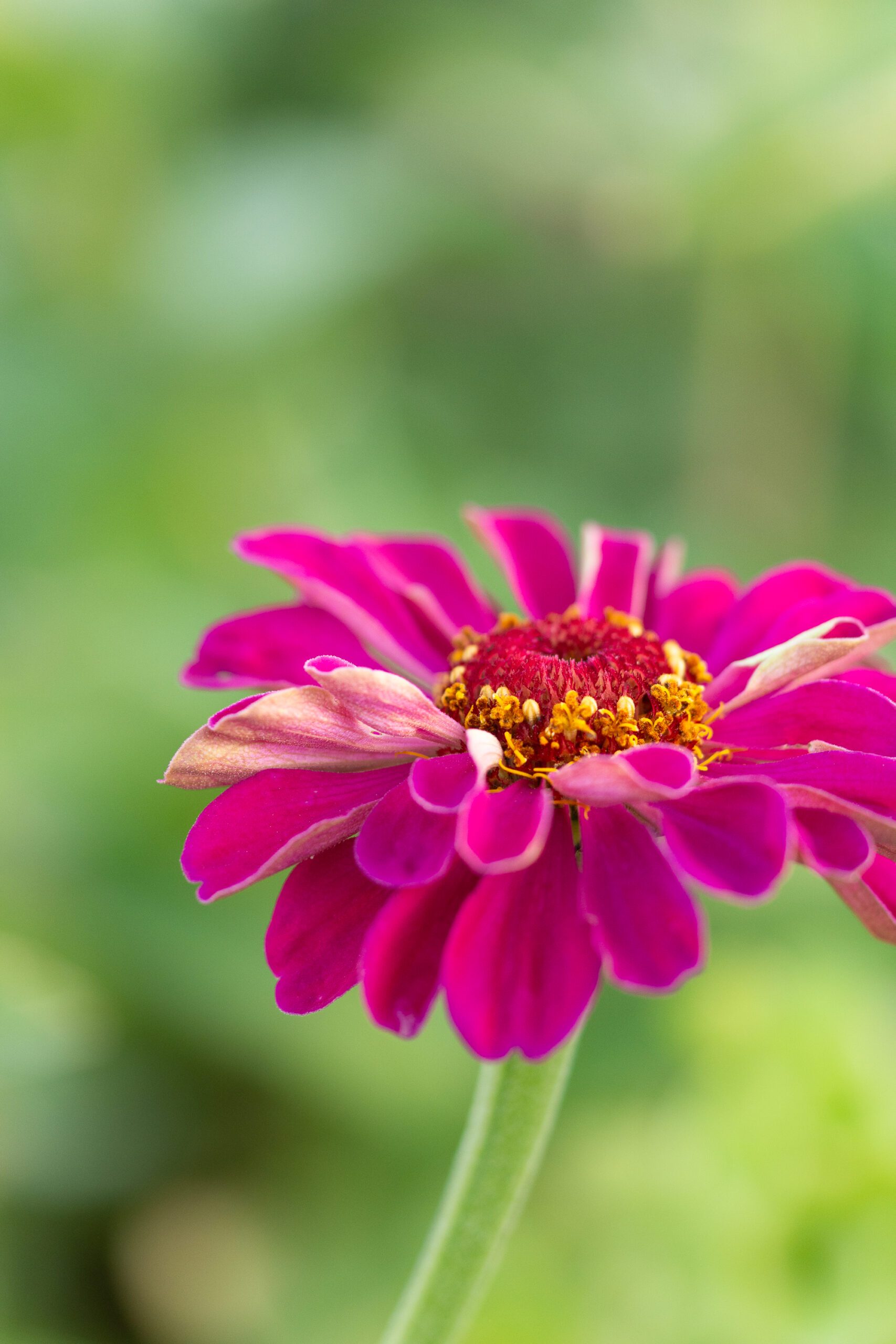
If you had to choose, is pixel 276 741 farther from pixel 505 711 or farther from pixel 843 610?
pixel 843 610

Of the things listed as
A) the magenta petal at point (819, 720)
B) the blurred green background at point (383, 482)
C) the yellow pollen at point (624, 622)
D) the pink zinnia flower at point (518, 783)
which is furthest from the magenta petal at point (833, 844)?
the blurred green background at point (383, 482)

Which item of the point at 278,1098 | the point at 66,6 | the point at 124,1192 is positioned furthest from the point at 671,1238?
the point at 66,6

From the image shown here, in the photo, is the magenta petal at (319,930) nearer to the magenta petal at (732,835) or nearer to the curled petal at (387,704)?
the curled petal at (387,704)

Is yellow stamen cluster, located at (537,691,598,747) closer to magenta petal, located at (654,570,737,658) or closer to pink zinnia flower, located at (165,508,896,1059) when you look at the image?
pink zinnia flower, located at (165,508,896,1059)

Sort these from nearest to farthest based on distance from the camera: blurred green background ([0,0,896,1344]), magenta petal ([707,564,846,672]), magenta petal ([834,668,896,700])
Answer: magenta petal ([834,668,896,700]) < magenta petal ([707,564,846,672]) < blurred green background ([0,0,896,1344])

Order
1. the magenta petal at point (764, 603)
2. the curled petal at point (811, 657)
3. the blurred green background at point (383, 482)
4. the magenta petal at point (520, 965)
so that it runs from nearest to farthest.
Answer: the magenta petal at point (520, 965)
the curled petal at point (811, 657)
the magenta petal at point (764, 603)
the blurred green background at point (383, 482)

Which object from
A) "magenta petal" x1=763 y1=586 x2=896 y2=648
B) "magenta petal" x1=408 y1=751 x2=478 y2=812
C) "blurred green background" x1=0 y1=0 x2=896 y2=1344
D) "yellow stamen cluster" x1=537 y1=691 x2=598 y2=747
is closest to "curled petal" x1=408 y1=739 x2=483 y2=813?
"magenta petal" x1=408 y1=751 x2=478 y2=812
